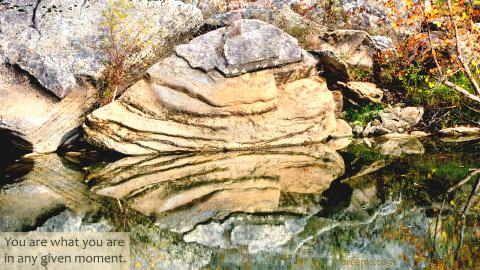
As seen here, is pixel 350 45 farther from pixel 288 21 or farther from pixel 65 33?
pixel 65 33

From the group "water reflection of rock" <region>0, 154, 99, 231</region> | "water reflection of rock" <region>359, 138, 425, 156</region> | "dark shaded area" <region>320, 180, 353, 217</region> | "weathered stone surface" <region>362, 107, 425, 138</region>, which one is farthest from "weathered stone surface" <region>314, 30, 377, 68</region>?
"water reflection of rock" <region>0, 154, 99, 231</region>

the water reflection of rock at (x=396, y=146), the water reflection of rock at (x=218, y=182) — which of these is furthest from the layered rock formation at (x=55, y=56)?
the water reflection of rock at (x=396, y=146)

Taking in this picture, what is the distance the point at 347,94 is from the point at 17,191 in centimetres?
780

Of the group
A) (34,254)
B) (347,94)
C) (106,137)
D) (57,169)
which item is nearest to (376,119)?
(347,94)

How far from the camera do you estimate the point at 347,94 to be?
12.9 metres

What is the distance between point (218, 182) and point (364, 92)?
18.9 ft

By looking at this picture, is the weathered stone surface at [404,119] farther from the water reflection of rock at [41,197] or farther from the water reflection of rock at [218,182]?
the water reflection of rock at [41,197]

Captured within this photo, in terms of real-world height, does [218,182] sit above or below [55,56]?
below

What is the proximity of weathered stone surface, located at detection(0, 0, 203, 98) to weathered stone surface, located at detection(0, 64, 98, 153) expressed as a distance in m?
0.23

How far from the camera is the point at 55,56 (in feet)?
36.5

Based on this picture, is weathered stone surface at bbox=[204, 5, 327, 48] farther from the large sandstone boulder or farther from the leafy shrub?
the leafy shrub

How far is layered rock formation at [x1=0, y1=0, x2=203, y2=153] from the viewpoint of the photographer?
10.6m

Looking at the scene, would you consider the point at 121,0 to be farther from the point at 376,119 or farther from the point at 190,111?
the point at 376,119

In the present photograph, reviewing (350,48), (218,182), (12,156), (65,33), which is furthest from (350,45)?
(12,156)
